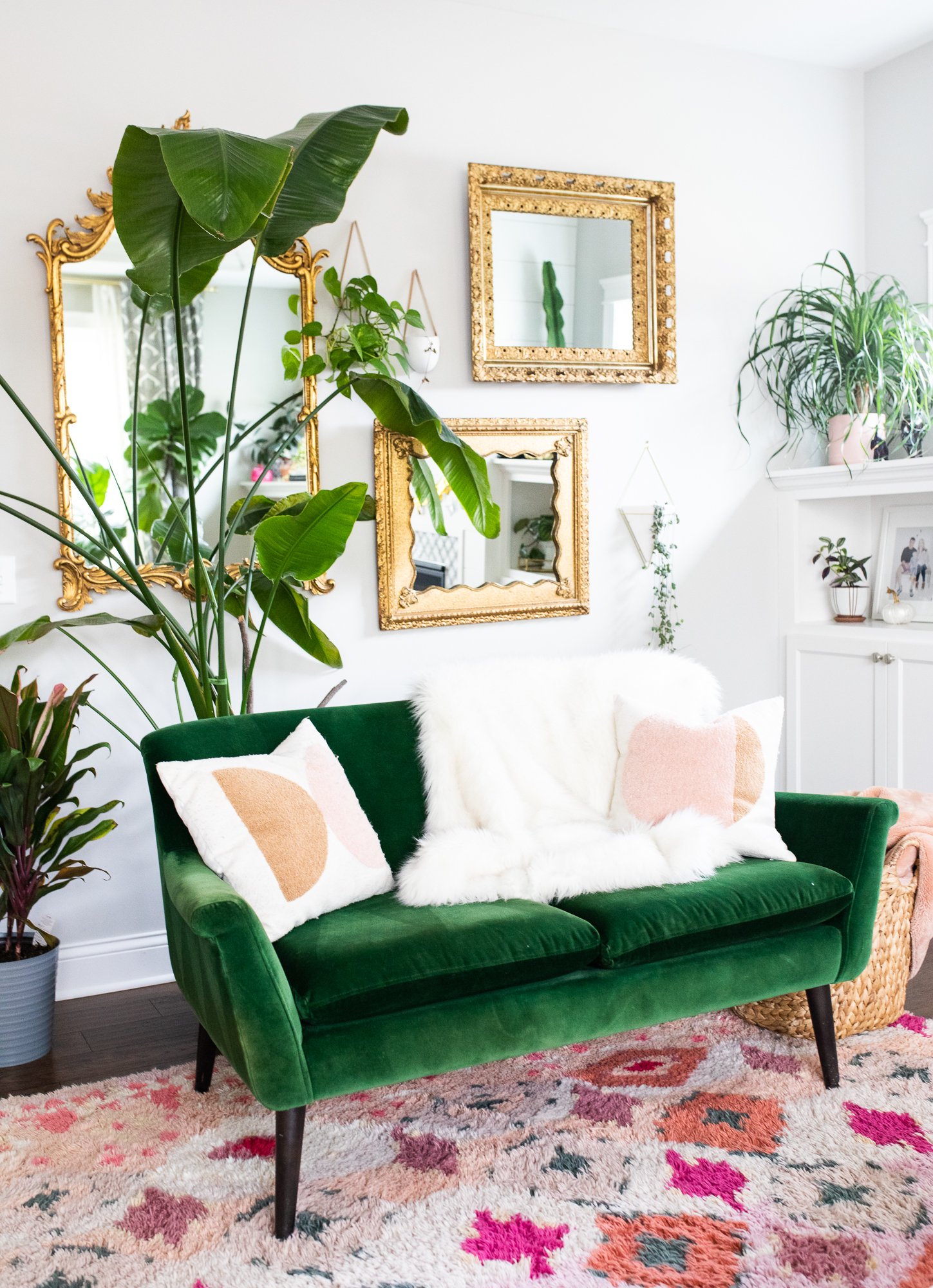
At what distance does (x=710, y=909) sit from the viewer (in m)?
2.34

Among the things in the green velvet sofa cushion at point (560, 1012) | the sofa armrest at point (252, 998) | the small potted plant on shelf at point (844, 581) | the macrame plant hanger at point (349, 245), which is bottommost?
the green velvet sofa cushion at point (560, 1012)

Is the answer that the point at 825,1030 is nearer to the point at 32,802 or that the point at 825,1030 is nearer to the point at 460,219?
the point at 32,802

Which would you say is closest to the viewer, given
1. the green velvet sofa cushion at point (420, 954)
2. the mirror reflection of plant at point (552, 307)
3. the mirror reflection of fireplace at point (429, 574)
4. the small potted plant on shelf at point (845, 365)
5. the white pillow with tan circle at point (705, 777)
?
the green velvet sofa cushion at point (420, 954)

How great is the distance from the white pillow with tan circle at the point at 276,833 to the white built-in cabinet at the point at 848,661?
84.0 inches

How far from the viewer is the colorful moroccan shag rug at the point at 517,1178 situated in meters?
1.87

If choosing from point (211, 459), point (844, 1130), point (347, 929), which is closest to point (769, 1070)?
point (844, 1130)

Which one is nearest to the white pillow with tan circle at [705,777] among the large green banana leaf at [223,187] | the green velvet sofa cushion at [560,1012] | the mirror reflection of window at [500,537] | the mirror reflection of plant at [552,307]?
the green velvet sofa cushion at [560,1012]

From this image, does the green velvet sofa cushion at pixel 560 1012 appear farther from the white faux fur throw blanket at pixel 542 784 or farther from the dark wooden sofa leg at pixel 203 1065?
the dark wooden sofa leg at pixel 203 1065

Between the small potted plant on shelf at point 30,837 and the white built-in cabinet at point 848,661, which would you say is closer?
the small potted plant on shelf at point 30,837

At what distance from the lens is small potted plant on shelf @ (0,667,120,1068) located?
2.74m

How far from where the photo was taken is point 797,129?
164 inches

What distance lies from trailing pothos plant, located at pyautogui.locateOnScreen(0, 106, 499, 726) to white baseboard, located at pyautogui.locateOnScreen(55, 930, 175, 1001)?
70 cm

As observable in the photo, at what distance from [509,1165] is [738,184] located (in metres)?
3.39

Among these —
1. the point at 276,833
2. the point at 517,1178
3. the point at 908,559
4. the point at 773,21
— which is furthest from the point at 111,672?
the point at 773,21
